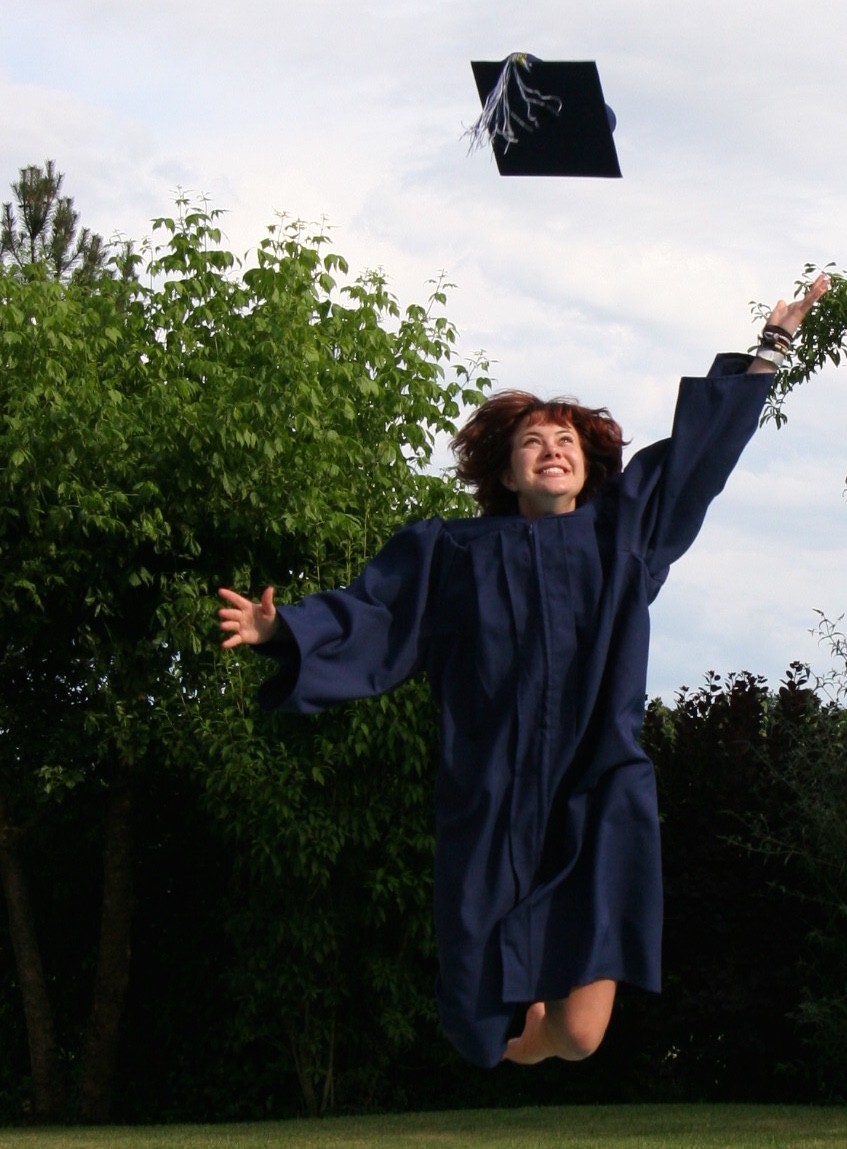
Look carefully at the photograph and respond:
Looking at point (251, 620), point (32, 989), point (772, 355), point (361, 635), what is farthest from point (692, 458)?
point (32, 989)

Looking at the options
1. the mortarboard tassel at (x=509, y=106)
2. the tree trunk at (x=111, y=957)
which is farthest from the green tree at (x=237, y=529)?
the mortarboard tassel at (x=509, y=106)

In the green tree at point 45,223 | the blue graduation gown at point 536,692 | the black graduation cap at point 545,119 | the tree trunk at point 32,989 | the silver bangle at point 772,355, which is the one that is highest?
the green tree at point 45,223

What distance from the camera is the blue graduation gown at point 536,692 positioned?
348 centimetres

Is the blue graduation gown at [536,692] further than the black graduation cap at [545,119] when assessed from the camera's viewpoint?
No

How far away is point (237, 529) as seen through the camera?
10703mm

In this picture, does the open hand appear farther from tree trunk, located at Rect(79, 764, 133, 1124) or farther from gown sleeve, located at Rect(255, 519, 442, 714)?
tree trunk, located at Rect(79, 764, 133, 1124)

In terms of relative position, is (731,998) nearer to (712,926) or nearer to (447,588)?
(712,926)

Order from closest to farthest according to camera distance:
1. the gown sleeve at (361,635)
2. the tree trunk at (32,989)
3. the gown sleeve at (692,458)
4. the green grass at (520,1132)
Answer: the gown sleeve at (361,635) < the gown sleeve at (692,458) < the green grass at (520,1132) < the tree trunk at (32,989)

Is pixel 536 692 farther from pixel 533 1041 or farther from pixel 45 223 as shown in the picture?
pixel 45 223

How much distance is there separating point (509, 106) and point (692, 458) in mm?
987

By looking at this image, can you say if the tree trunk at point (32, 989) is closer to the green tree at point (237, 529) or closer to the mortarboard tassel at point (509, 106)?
the green tree at point (237, 529)

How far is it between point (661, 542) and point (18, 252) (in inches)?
544

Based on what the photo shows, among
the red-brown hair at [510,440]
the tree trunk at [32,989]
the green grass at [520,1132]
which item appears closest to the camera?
the red-brown hair at [510,440]

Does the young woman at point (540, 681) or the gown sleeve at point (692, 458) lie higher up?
the gown sleeve at point (692, 458)
